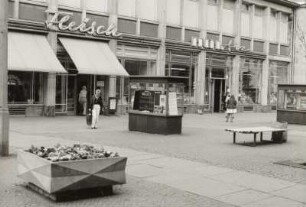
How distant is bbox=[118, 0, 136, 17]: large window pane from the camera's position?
96.1 ft

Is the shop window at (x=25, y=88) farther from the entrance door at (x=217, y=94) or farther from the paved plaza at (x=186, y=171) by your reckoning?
the entrance door at (x=217, y=94)

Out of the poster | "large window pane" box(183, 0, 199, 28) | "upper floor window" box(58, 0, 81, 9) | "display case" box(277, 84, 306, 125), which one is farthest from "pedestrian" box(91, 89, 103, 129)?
"large window pane" box(183, 0, 199, 28)

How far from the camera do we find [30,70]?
76.6ft

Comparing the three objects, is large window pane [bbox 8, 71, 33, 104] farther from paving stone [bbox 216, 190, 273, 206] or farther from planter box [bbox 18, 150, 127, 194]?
paving stone [bbox 216, 190, 273, 206]

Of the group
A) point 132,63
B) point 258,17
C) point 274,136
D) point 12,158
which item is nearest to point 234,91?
point 258,17

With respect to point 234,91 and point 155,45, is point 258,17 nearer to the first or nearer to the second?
point 234,91

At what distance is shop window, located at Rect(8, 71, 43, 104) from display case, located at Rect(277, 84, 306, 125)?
13346 mm

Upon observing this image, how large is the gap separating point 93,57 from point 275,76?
2116 cm

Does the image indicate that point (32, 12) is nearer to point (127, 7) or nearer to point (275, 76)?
point (127, 7)

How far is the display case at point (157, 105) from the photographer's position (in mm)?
18281

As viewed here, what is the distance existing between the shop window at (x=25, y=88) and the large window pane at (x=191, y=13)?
12.3 meters

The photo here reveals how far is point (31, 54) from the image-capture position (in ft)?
79.9

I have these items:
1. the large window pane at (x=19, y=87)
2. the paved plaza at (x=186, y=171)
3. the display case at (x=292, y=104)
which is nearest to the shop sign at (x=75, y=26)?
the large window pane at (x=19, y=87)

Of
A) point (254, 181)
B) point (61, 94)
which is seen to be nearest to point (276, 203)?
point (254, 181)
